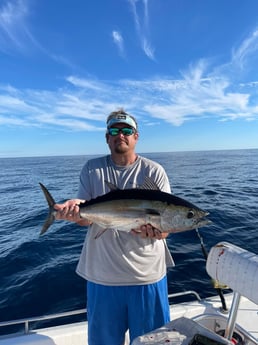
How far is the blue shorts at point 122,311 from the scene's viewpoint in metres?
2.84

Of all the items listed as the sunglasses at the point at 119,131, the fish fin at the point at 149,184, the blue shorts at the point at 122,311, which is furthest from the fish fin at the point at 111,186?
the blue shorts at the point at 122,311

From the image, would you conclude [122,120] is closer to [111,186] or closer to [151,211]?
[111,186]

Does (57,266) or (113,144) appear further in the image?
(57,266)

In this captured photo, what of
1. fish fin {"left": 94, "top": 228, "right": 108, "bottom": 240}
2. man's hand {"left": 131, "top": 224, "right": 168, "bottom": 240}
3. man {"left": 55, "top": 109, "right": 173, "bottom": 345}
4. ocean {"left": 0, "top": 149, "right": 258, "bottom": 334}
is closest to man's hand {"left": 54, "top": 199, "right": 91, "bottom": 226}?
man {"left": 55, "top": 109, "right": 173, "bottom": 345}

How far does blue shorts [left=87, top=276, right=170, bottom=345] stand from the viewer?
9.32 feet

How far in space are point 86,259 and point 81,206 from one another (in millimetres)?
607

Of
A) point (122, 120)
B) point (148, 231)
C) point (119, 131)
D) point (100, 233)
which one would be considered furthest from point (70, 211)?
point (122, 120)

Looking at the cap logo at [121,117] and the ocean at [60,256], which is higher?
the cap logo at [121,117]

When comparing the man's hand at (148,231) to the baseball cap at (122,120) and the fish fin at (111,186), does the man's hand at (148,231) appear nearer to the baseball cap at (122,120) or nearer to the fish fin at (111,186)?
the fish fin at (111,186)

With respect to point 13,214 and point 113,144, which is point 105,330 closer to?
point 113,144

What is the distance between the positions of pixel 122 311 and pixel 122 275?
42 cm

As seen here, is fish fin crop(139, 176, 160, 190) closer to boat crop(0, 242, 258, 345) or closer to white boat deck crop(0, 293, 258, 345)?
boat crop(0, 242, 258, 345)

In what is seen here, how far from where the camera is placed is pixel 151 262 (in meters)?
2.89

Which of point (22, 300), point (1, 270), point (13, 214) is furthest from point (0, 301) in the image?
point (13, 214)
